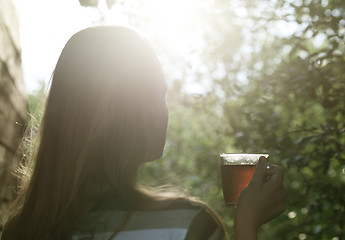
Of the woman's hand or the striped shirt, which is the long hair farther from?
the woman's hand

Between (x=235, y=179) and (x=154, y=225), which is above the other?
(x=154, y=225)

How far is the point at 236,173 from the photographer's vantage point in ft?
6.44

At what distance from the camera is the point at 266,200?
167cm

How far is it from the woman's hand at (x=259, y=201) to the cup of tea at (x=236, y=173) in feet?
0.59

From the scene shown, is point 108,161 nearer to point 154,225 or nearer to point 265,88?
point 154,225

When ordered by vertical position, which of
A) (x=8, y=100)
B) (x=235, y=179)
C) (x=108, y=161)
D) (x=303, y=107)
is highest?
(x=108, y=161)

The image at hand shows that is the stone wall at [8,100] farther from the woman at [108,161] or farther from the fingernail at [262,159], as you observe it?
the fingernail at [262,159]

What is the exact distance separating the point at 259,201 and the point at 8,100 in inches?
80.6

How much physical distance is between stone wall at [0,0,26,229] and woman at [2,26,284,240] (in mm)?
1308

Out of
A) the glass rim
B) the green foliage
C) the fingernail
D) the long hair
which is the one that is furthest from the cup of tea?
the green foliage

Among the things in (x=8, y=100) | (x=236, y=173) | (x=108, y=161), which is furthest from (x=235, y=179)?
(x=8, y=100)

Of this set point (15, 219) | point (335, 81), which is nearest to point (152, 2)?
point (335, 81)

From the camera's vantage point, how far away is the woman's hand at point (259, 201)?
1.60 metres

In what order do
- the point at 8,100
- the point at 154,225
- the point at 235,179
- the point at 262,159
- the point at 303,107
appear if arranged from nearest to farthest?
the point at 154,225 < the point at 262,159 < the point at 235,179 < the point at 8,100 < the point at 303,107
